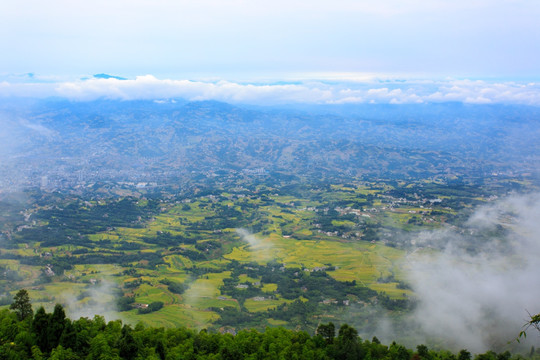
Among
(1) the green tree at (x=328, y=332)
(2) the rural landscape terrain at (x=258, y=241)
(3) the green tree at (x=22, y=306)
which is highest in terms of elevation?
(3) the green tree at (x=22, y=306)

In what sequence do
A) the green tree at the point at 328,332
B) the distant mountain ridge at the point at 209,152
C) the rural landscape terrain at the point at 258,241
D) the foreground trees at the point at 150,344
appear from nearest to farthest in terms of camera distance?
1. the foreground trees at the point at 150,344
2. the green tree at the point at 328,332
3. the rural landscape terrain at the point at 258,241
4. the distant mountain ridge at the point at 209,152

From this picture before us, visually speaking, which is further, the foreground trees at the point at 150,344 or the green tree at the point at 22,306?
the green tree at the point at 22,306

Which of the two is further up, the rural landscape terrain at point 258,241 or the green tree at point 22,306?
the green tree at point 22,306

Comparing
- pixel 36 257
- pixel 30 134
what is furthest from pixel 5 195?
pixel 30 134

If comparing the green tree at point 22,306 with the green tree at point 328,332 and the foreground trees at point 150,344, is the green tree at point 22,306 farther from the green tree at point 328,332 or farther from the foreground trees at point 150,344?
the green tree at point 328,332

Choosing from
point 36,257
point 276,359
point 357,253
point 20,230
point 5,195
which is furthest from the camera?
point 5,195

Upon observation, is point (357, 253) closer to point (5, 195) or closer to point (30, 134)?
point (5, 195)

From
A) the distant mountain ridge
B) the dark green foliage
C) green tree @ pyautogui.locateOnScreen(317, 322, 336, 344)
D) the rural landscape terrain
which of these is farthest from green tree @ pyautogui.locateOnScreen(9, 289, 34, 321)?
the distant mountain ridge

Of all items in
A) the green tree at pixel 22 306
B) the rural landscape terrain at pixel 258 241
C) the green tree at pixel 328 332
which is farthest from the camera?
the rural landscape terrain at pixel 258 241

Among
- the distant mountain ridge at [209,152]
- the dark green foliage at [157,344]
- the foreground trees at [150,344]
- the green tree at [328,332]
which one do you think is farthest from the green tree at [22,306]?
the distant mountain ridge at [209,152]
